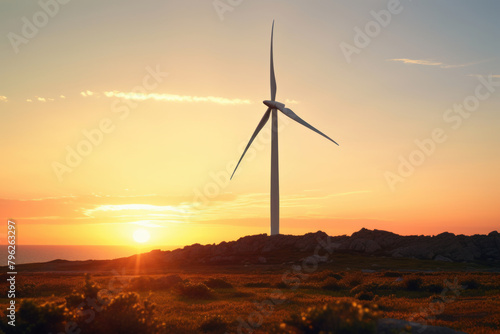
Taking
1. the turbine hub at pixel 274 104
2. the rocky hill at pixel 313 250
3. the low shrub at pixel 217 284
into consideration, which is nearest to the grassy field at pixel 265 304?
the low shrub at pixel 217 284

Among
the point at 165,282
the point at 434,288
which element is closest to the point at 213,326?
the point at 165,282

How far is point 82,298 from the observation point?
63.6 feet

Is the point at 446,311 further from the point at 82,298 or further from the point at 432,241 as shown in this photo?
the point at 432,241

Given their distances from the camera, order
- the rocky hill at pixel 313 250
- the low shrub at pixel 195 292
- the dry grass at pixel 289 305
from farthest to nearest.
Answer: the rocky hill at pixel 313 250 < the low shrub at pixel 195 292 < the dry grass at pixel 289 305

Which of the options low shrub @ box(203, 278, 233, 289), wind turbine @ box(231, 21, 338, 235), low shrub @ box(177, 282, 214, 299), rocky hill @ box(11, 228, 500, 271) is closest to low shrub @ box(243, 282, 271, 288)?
low shrub @ box(203, 278, 233, 289)

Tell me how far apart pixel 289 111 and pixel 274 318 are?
72.1 metres

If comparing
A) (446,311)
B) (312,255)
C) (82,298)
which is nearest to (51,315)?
(82,298)

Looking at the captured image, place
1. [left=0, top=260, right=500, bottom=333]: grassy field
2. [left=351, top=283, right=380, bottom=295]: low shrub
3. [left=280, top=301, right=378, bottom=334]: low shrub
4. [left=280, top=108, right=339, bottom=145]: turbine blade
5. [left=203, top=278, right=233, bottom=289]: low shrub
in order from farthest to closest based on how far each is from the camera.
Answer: [left=280, top=108, right=339, bottom=145]: turbine blade → [left=203, top=278, right=233, bottom=289]: low shrub → [left=351, top=283, right=380, bottom=295]: low shrub → [left=0, top=260, right=500, bottom=333]: grassy field → [left=280, top=301, right=378, bottom=334]: low shrub

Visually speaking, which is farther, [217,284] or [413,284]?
[217,284]

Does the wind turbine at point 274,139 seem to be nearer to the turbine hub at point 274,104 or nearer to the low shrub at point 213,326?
the turbine hub at point 274,104

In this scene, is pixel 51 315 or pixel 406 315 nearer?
pixel 51 315

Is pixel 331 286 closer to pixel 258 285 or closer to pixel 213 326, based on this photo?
pixel 258 285

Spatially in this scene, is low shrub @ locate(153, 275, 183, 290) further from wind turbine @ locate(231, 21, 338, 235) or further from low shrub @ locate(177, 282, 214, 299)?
wind turbine @ locate(231, 21, 338, 235)

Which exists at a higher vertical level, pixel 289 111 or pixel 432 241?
pixel 289 111
